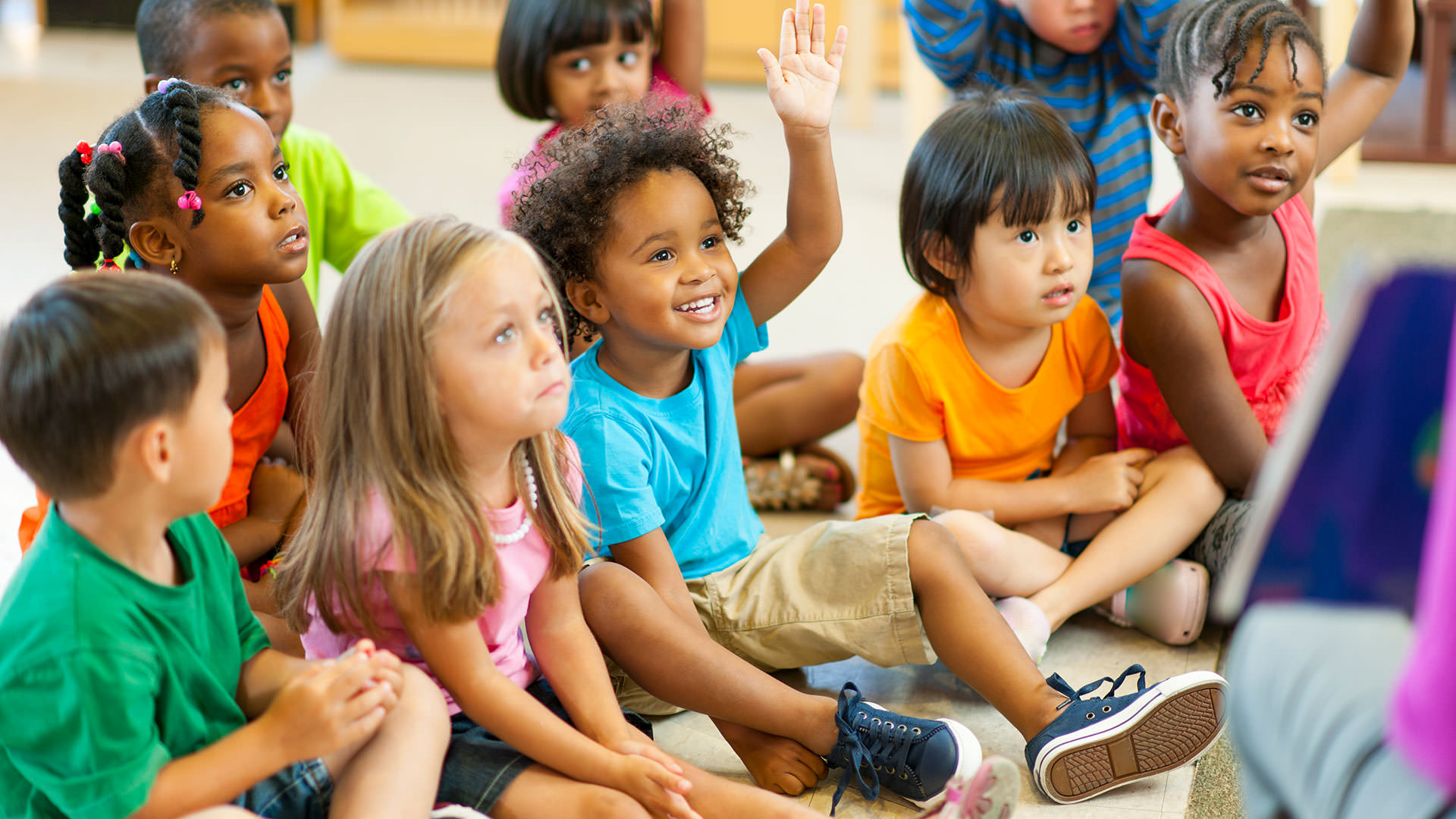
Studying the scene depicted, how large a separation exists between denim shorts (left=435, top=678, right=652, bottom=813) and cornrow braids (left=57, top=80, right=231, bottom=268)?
560 millimetres

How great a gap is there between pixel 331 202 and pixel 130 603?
3.19 feet

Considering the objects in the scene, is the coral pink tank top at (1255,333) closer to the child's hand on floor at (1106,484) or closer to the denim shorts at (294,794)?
the child's hand on floor at (1106,484)

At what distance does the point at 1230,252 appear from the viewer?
1.49 m

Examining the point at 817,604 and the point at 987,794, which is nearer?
the point at 987,794

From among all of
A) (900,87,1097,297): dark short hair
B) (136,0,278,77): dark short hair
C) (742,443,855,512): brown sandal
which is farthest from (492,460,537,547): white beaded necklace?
(136,0,278,77): dark short hair

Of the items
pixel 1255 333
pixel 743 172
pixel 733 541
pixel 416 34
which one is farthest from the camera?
pixel 416 34

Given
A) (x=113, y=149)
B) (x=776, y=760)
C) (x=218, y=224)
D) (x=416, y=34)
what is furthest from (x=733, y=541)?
(x=416, y=34)

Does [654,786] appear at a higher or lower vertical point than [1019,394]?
lower

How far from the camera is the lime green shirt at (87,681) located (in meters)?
0.85

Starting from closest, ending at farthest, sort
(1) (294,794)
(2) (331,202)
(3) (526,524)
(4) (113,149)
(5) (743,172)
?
(1) (294,794) < (3) (526,524) < (4) (113,149) < (2) (331,202) < (5) (743,172)

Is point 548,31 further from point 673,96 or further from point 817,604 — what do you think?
point 817,604

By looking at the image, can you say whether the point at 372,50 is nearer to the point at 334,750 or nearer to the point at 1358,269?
the point at 334,750

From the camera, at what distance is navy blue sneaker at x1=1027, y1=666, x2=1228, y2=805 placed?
3.73ft

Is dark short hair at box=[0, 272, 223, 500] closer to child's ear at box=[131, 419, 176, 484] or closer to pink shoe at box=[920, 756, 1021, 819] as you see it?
child's ear at box=[131, 419, 176, 484]
